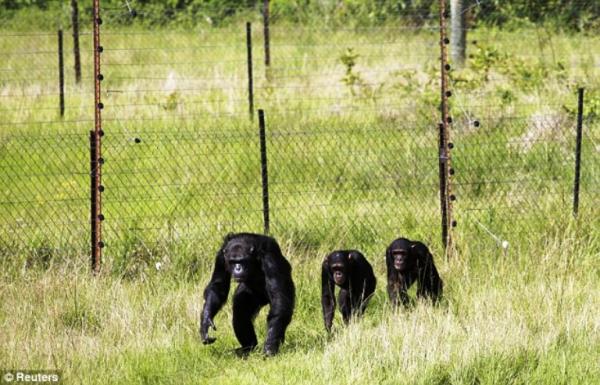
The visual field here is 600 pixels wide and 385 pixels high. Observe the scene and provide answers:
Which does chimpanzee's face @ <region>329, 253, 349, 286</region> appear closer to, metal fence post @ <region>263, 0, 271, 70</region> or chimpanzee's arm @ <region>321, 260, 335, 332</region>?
chimpanzee's arm @ <region>321, 260, 335, 332</region>

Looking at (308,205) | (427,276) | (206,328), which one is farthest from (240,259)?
(308,205)

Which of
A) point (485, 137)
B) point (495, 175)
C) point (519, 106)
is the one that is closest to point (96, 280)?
point (495, 175)

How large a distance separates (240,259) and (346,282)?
143cm

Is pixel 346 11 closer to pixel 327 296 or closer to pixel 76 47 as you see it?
pixel 76 47

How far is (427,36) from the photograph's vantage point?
20.9m

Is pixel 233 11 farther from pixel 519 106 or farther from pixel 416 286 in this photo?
pixel 416 286

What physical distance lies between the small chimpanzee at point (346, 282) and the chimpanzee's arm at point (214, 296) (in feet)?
3.30

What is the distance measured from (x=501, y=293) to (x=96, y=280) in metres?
3.61

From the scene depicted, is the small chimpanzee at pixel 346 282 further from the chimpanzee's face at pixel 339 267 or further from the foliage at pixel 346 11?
the foliage at pixel 346 11

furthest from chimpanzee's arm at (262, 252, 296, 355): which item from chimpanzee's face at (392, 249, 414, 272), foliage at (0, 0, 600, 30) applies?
foliage at (0, 0, 600, 30)

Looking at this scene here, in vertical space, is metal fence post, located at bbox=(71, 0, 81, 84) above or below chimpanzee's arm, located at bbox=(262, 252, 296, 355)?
above

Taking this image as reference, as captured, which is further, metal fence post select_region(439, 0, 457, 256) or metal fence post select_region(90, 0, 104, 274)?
metal fence post select_region(439, 0, 457, 256)

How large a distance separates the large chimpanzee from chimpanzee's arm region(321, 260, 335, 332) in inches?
28.9

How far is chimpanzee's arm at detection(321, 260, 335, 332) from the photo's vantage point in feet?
31.1
